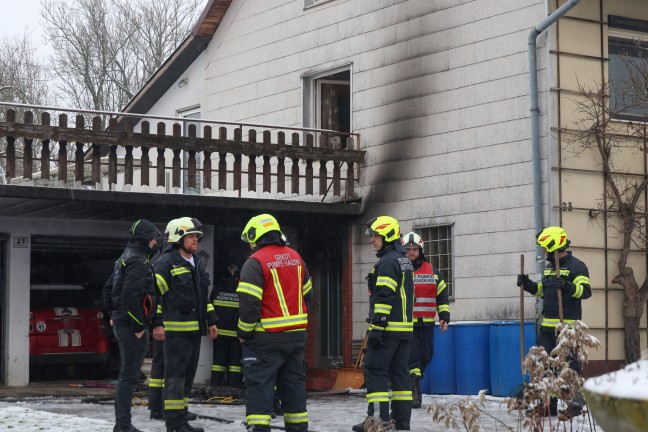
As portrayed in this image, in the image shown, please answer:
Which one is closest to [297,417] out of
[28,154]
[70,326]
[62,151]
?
[28,154]

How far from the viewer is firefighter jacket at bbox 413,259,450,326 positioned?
→ 1290 centimetres

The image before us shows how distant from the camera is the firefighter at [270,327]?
855cm

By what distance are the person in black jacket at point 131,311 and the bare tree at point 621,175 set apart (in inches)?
267

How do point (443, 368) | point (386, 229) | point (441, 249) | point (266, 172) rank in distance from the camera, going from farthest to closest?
point (266, 172), point (441, 249), point (443, 368), point (386, 229)

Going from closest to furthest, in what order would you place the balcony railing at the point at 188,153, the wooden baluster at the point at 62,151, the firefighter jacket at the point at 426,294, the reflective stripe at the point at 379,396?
the reflective stripe at the point at 379,396, the firefighter jacket at the point at 426,294, the balcony railing at the point at 188,153, the wooden baluster at the point at 62,151

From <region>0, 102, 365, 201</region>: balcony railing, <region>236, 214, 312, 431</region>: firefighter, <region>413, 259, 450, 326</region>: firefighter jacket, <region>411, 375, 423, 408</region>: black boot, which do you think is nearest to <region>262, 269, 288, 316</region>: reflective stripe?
<region>236, 214, 312, 431</region>: firefighter

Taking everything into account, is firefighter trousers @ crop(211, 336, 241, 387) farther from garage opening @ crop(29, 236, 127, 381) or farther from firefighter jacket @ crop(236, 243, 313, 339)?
firefighter jacket @ crop(236, 243, 313, 339)

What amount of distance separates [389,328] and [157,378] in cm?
230

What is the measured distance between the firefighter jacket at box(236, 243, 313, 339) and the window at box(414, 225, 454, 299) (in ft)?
24.9

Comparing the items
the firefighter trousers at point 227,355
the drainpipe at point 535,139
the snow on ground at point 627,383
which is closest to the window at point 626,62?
the drainpipe at point 535,139

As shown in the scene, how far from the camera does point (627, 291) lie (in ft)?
48.8

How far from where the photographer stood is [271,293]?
8.70 meters

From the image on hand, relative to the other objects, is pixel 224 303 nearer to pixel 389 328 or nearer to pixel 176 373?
pixel 389 328

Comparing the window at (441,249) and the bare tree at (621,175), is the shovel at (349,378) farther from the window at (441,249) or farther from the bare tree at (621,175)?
the bare tree at (621,175)
